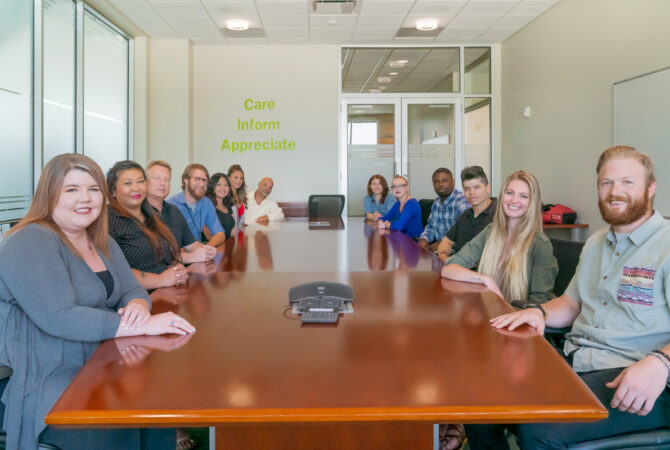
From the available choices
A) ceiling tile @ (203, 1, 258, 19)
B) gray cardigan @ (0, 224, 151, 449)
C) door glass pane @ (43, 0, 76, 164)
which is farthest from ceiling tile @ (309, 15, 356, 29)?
gray cardigan @ (0, 224, 151, 449)

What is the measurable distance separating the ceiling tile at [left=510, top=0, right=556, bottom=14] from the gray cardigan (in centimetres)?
577

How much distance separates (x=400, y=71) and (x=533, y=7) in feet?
7.48

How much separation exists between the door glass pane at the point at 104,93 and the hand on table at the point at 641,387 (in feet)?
18.7

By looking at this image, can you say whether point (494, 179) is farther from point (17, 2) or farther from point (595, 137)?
point (17, 2)

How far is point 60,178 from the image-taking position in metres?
1.56

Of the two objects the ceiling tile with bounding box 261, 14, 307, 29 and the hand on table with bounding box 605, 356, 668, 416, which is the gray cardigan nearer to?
the hand on table with bounding box 605, 356, 668, 416

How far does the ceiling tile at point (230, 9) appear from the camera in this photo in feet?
19.0

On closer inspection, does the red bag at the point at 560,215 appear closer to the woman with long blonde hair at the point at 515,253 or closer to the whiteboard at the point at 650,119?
the whiteboard at the point at 650,119

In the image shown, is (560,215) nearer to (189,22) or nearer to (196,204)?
(196,204)

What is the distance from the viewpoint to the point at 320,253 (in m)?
2.98

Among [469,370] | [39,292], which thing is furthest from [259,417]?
[39,292]

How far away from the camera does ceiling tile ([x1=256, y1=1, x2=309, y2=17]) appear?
5770 mm

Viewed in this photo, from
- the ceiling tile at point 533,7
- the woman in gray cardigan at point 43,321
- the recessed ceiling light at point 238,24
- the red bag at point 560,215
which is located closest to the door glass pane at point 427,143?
the ceiling tile at point 533,7

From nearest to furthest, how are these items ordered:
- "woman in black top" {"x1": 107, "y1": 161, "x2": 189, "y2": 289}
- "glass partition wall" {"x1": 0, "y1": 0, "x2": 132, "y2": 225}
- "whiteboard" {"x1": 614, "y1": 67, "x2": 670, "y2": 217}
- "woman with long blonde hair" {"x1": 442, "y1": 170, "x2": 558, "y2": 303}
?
"woman with long blonde hair" {"x1": 442, "y1": 170, "x2": 558, "y2": 303} < "woman in black top" {"x1": 107, "y1": 161, "x2": 189, "y2": 289} < "whiteboard" {"x1": 614, "y1": 67, "x2": 670, "y2": 217} < "glass partition wall" {"x1": 0, "y1": 0, "x2": 132, "y2": 225}
